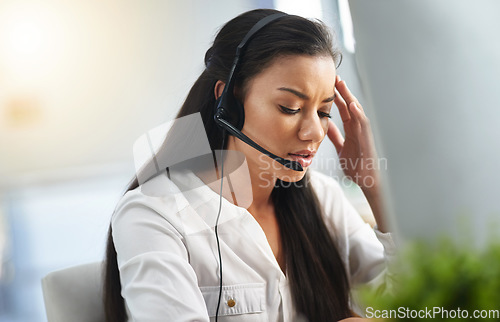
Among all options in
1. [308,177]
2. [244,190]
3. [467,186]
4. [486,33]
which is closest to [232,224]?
[244,190]

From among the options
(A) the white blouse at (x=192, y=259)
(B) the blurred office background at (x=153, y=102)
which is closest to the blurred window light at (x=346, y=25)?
(B) the blurred office background at (x=153, y=102)

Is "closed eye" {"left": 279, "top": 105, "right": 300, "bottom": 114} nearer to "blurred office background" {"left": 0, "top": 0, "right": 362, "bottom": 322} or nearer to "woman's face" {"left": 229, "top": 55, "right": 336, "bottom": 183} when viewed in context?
"woman's face" {"left": 229, "top": 55, "right": 336, "bottom": 183}

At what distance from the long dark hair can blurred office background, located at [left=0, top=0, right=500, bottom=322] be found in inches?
1.3

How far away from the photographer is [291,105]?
2.13ft

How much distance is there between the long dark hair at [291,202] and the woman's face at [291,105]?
0.01m

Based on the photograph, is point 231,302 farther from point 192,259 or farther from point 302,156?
point 302,156

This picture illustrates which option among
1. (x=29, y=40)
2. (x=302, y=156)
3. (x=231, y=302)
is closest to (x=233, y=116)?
(x=302, y=156)

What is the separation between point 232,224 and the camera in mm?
732

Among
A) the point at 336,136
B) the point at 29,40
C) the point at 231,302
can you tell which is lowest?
Answer: the point at 231,302

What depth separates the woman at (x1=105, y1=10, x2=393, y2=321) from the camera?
2.12ft

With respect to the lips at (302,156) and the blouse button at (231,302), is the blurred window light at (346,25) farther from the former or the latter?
the blouse button at (231,302)

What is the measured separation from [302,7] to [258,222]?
0.32m

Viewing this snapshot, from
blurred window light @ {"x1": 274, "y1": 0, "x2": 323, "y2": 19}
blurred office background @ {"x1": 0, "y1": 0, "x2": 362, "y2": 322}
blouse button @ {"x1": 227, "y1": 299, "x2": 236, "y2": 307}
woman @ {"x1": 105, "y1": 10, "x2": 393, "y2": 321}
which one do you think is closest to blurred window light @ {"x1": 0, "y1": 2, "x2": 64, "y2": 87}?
blurred office background @ {"x1": 0, "y1": 0, "x2": 362, "y2": 322}

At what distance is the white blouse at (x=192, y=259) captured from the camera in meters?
0.62
